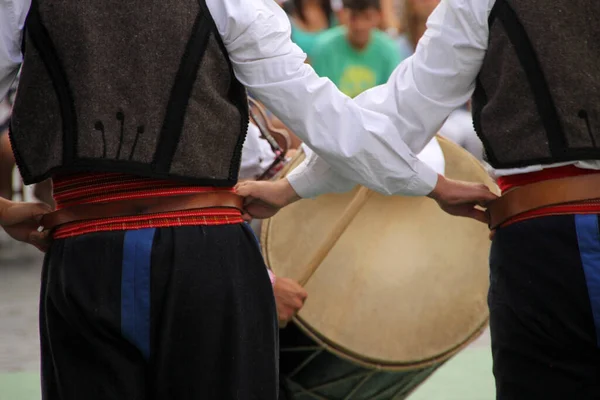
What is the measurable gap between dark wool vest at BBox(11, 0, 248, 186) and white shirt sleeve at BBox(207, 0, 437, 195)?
8 cm

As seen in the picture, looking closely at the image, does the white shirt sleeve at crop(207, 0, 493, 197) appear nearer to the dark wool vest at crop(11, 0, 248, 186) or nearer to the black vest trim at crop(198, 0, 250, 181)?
the black vest trim at crop(198, 0, 250, 181)

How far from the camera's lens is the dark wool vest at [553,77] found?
2713 millimetres

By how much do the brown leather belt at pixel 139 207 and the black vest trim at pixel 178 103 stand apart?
8 cm

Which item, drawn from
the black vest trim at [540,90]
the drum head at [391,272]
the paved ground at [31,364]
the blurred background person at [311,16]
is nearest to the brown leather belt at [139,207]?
the black vest trim at [540,90]

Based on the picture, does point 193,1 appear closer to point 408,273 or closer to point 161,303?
point 161,303

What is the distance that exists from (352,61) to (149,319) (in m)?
5.96

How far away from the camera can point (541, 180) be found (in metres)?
2.78

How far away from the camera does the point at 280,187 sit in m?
3.08

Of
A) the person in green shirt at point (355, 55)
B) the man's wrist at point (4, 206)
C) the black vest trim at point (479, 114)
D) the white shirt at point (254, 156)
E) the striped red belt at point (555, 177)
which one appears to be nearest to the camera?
the striped red belt at point (555, 177)

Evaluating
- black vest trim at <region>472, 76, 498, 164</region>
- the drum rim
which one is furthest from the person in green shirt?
black vest trim at <region>472, 76, 498, 164</region>

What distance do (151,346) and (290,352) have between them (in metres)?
1.00

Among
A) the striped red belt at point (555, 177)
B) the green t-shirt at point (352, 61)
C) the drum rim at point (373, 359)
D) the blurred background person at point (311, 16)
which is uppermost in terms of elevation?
the striped red belt at point (555, 177)

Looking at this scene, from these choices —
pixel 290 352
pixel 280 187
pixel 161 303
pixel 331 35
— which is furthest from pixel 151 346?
pixel 331 35

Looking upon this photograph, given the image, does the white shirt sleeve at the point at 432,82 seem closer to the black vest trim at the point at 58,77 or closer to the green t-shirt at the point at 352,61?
the black vest trim at the point at 58,77
